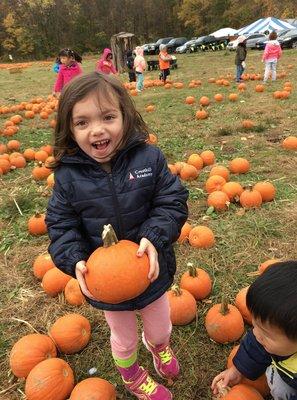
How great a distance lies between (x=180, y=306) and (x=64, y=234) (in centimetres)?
136

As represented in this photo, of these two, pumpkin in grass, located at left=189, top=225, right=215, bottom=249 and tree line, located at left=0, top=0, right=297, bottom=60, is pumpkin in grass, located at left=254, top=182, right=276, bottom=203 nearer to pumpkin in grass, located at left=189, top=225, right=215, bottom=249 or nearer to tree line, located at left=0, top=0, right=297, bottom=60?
pumpkin in grass, located at left=189, top=225, right=215, bottom=249

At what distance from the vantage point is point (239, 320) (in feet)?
10.1

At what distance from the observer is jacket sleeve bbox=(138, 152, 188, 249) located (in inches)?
91.5

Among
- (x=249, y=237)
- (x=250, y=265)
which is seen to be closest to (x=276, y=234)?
(x=249, y=237)

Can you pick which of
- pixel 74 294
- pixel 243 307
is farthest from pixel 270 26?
pixel 74 294

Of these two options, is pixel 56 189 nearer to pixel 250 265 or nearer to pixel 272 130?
→ pixel 250 265

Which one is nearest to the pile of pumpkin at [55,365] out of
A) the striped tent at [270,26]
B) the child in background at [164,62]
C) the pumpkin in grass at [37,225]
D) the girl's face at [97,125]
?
the girl's face at [97,125]

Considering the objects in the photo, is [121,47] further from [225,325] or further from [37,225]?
[225,325]

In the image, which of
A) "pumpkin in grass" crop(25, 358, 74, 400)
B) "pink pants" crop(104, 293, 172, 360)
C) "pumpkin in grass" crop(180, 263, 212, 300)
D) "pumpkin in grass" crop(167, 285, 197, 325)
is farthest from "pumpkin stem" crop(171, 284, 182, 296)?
"pumpkin in grass" crop(25, 358, 74, 400)

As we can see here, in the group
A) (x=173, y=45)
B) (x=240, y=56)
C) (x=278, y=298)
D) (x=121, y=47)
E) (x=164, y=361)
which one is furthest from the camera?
(x=173, y=45)

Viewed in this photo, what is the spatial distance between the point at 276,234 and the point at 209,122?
5493mm

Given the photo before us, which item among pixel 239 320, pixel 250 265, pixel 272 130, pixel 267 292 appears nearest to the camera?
pixel 267 292

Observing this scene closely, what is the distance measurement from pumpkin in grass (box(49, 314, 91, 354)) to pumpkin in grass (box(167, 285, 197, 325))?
0.75m

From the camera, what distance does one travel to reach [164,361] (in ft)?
9.46
